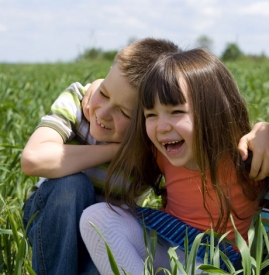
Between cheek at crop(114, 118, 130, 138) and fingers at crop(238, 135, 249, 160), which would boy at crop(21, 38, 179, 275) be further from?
fingers at crop(238, 135, 249, 160)

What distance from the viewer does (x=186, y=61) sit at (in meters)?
1.75

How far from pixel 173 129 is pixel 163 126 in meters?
0.03

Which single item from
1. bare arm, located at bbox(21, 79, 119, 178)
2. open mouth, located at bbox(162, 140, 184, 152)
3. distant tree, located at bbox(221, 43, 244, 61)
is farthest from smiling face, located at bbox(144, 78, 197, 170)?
distant tree, located at bbox(221, 43, 244, 61)

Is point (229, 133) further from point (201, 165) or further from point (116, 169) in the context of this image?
point (116, 169)

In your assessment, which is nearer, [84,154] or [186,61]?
[186,61]

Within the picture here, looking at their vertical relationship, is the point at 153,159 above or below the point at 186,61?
below

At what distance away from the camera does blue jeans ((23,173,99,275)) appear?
1.76 meters

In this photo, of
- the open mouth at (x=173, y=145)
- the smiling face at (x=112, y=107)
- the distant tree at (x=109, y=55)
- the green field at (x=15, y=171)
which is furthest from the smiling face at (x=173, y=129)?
the distant tree at (x=109, y=55)

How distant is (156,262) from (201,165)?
317mm

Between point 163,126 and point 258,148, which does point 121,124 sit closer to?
point 163,126

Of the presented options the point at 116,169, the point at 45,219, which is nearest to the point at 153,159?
the point at 116,169

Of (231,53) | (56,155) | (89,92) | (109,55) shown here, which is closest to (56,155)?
(56,155)

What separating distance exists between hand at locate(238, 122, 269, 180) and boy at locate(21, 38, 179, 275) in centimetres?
35

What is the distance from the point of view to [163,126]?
168 centimetres
